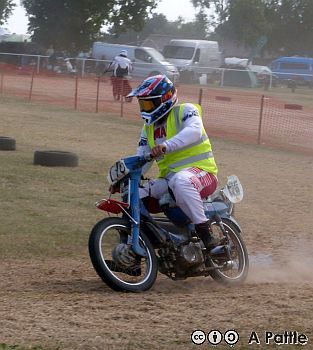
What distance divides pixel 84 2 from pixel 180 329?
153ft

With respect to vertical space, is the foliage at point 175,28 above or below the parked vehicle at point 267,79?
above

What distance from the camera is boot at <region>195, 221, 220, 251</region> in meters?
7.25

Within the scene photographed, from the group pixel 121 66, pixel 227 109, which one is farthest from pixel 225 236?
pixel 121 66

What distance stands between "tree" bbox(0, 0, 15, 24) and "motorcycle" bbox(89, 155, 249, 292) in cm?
5185

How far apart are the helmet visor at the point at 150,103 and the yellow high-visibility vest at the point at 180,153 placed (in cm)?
19

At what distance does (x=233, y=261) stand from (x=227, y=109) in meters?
18.0

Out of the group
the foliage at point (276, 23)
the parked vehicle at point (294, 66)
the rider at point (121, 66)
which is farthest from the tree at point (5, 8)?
the rider at point (121, 66)

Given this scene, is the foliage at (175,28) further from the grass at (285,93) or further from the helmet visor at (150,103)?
the helmet visor at (150,103)

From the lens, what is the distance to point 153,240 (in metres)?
7.12

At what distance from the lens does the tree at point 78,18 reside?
168 ft

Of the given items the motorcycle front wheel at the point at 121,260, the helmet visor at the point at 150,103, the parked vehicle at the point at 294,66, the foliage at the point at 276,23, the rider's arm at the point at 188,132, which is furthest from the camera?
the foliage at the point at 276,23

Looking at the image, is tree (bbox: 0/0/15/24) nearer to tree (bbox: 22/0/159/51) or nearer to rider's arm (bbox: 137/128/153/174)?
tree (bbox: 22/0/159/51)

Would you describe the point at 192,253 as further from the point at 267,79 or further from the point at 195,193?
the point at 267,79

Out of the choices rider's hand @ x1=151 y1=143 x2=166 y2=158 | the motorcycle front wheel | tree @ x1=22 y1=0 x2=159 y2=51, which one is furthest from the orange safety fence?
tree @ x1=22 y1=0 x2=159 y2=51
